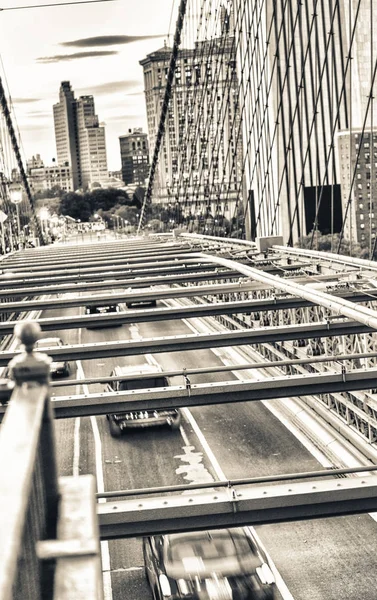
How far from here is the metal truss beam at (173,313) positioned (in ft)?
51.9

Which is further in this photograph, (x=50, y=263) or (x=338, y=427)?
(x=50, y=263)

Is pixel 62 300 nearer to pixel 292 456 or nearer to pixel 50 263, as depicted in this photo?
pixel 292 456

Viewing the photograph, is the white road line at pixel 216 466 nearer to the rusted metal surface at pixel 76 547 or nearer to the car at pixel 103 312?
the car at pixel 103 312

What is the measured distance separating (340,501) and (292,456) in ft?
41.1

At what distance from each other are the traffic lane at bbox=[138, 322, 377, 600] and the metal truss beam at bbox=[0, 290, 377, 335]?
382cm

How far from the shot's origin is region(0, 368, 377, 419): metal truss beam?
1195 cm

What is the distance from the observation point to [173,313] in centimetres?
1587

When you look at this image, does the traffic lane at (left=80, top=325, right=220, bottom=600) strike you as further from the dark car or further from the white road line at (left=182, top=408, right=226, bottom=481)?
the dark car

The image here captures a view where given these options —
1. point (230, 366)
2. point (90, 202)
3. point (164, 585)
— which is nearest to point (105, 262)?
point (230, 366)

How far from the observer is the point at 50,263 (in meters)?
27.9

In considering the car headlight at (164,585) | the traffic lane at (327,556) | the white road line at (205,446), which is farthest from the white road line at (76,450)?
the car headlight at (164,585)

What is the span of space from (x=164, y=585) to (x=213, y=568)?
0.69m

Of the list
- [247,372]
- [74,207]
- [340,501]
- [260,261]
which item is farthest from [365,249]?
[74,207]

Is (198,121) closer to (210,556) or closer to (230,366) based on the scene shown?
(230,366)
